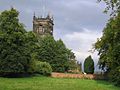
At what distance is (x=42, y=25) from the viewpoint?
13900 centimetres

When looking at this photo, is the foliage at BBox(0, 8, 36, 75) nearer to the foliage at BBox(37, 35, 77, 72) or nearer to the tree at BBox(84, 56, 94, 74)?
the foliage at BBox(37, 35, 77, 72)

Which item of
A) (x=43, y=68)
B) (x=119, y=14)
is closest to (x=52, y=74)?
(x=43, y=68)

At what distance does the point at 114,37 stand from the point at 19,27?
38248mm

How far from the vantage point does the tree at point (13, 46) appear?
6800 centimetres

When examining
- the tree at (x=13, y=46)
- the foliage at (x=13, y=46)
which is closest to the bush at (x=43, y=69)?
the foliage at (x=13, y=46)

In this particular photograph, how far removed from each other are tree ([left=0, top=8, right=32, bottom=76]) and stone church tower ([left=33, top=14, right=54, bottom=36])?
6507 centimetres

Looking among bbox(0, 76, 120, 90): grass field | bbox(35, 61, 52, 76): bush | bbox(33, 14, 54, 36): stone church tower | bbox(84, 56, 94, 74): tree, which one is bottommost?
bbox(0, 76, 120, 90): grass field

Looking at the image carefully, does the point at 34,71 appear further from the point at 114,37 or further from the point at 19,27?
the point at 114,37

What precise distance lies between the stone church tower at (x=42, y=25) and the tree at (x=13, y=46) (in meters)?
65.1

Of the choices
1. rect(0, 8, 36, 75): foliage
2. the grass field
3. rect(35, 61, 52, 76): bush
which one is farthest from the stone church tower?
the grass field

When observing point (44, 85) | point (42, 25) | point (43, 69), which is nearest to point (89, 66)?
point (43, 69)

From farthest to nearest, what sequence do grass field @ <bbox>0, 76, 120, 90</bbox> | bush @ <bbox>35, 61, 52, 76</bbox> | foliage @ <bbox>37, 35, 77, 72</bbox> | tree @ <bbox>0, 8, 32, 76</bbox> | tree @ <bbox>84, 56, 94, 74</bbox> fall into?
1. foliage @ <bbox>37, 35, 77, 72</bbox>
2. tree @ <bbox>84, 56, 94, 74</bbox>
3. bush @ <bbox>35, 61, 52, 76</bbox>
4. tree @ <bbox>0, 8, 32, 76</bbox>
5. grass field @ <bbox>0, 76, 120, 90</bbox>

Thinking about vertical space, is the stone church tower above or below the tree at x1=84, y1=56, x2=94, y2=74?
above

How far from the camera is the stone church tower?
453 feet
